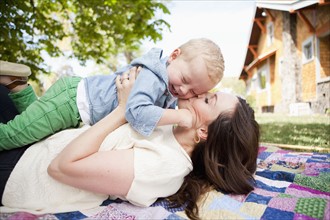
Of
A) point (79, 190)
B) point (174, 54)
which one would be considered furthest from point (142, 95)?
point (79, 190)

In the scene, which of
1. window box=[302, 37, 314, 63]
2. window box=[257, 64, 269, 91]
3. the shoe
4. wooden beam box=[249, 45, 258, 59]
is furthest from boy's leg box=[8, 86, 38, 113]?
wooden beam box=[249, 45, 258, 59]

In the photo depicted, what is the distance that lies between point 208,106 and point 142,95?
0.52 m

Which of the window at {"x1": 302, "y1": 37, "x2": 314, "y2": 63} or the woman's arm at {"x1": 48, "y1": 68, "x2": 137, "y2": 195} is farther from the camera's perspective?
the window at {"x1": 302, "y1": 37, "x2": 314, "y2": 63}

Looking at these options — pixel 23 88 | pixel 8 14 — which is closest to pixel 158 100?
pixel 23 88

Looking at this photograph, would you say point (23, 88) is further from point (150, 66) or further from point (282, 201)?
point (282, 201)

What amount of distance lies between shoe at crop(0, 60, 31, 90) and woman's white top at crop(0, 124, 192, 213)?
0.75m

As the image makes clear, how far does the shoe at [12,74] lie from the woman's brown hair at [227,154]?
154 cm

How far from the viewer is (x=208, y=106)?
208 centimetres

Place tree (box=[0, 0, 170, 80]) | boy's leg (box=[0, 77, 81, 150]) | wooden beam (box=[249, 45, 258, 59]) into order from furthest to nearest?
1. wooden beam (box=[249, 45, 258, 59])
2. tree (box=[0, 0, 170, 80])
3. boy's leg (box=[0, 77, 81, 150])

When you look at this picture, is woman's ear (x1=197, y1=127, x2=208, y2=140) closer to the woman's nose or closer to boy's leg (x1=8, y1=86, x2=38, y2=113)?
the woman's nose

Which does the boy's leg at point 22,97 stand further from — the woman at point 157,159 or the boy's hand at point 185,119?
the boy's hand at point 185,119

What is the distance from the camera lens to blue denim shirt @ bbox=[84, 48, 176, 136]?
1.81 metres

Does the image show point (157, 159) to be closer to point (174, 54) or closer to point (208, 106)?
point (208, 106)

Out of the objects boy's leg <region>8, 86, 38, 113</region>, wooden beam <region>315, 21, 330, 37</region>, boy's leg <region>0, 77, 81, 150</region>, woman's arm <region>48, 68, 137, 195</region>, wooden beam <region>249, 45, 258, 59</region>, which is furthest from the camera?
wooden beam <region>249, 45, 258, 59</region>
